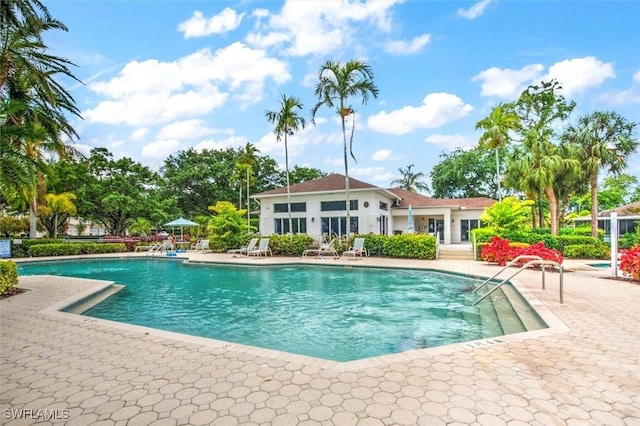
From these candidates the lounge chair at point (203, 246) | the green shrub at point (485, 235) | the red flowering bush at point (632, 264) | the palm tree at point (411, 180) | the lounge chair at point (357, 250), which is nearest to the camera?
the red flowering bush at point (632, 264)

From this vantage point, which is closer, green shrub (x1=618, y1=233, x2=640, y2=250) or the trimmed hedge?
green shrub (x1=618, y1=233, x2=640, y2=250)

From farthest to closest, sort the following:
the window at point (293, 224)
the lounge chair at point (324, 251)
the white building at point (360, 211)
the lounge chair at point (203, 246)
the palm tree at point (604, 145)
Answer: the window at point (293, 224) < the lounge chair at point (203, 246) < the white building at point (360, 211) < the palm tree at point (604, 145) < the lounge chair at point (324, 251)

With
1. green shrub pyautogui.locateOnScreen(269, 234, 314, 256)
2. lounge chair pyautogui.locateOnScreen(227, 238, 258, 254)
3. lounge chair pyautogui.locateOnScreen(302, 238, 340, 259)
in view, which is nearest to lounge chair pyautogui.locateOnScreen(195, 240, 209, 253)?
lounge chair pyautogui.locateOnScreen(227, 238, 258, 254)

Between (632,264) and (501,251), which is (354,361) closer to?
(632,264)

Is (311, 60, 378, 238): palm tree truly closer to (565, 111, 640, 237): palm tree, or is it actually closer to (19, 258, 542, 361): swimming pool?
(19, 258, 542, 361): swimming pool

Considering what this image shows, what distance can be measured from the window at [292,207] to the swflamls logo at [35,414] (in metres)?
20.6

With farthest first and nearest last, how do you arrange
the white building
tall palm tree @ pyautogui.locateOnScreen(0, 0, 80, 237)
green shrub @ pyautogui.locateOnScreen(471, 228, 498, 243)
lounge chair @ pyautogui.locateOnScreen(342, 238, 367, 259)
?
the white building < lounge chair @ pyautogui.locateOnScreen(342, 238, 367, 259) < green shrub @ pyautogui.locateOnScreen(471, 228, 498, 243) < tall palm tree @ pyautogui.locateOnScreen(0, 0, 80, 237)

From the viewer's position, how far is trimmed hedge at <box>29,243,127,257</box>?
19734 millimetres

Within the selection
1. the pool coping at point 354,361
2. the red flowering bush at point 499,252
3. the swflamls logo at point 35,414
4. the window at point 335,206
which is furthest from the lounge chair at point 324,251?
the swflamls logo at point 35,414

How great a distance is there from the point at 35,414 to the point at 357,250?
46.5 feet

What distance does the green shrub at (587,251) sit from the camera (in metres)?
14.9

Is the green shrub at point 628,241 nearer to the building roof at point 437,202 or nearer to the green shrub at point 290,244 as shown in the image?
the building roof at point 437,202

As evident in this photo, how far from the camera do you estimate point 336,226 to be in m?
22.5

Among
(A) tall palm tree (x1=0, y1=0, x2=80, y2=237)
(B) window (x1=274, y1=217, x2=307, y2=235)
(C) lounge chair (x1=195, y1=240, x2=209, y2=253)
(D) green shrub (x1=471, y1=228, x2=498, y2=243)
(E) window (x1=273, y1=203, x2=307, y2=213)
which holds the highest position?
(A) tall palm tree (x1=0, y1=0, x2=80, y2=237)
